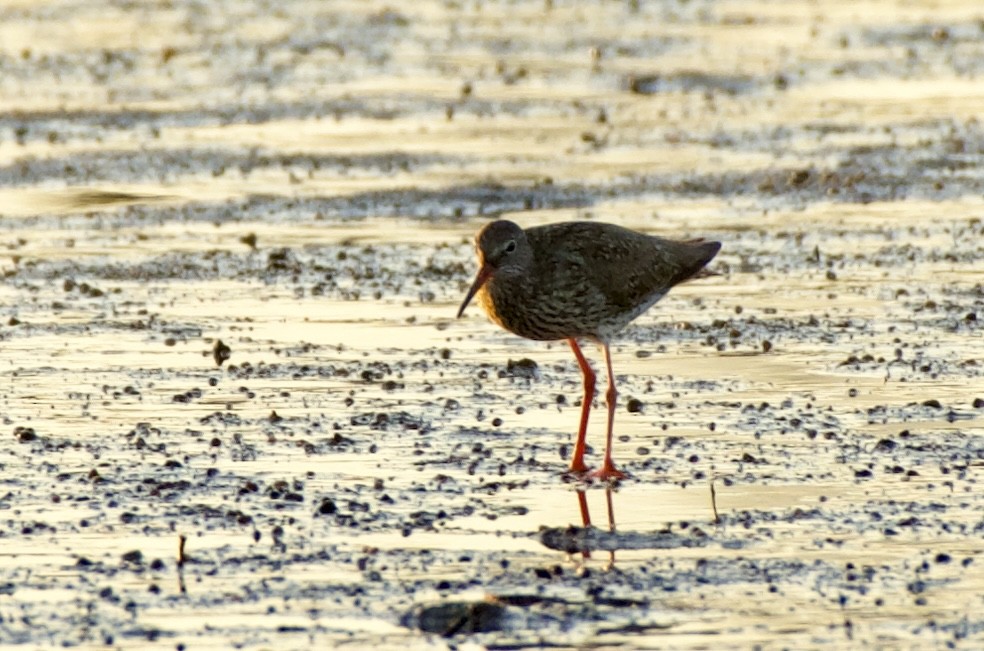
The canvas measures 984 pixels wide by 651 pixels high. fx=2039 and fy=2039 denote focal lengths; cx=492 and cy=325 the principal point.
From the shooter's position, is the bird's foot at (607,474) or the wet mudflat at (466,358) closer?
the wet mudflat at (466,358)

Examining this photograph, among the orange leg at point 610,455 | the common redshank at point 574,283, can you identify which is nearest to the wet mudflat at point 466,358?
the orange leg at point 610,455

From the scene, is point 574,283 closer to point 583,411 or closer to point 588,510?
point 583,411

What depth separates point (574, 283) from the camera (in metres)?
10.7

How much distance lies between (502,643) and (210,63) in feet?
63.4

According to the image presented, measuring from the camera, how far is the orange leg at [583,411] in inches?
396

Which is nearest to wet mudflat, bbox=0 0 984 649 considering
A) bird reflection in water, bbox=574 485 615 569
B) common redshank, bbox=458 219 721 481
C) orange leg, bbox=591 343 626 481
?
bird reflection in water, bbox=574 485 615 569

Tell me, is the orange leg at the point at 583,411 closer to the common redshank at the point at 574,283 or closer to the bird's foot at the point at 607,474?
the common redshank at the point at 574,283

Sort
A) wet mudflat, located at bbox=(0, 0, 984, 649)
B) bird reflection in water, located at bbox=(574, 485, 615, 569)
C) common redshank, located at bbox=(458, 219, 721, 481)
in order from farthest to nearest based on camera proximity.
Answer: common redshank, located at bbox=(458, 219, 721, 481)
bird reflection in water, located at bbox=(574, 485, 615, 569)
wet mudflat, located at bbox=(0, 0, 984, 649)

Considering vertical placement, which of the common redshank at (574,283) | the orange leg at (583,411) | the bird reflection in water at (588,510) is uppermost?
the common redshank at (574,283)

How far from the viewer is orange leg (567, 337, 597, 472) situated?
10047 millimetres

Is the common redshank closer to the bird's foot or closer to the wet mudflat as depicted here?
the bird's foot

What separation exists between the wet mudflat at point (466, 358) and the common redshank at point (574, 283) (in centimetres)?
49

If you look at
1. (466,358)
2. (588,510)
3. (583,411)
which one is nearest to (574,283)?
(583,411)

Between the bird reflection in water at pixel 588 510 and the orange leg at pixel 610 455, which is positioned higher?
the orange leg at pixel 610 455
